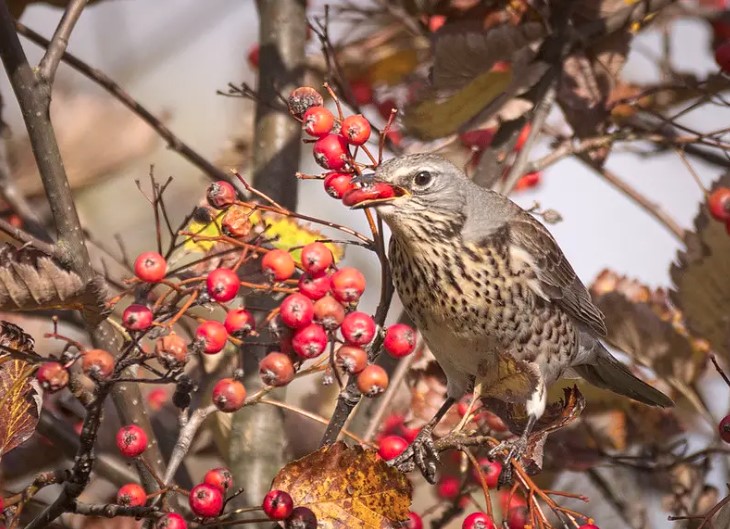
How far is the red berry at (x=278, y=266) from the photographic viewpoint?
6.27 feet

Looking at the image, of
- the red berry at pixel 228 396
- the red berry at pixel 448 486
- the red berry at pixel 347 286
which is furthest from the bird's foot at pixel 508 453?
the red berry at pixel 448 486

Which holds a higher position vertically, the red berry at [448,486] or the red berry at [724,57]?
the red berry at [724,57]

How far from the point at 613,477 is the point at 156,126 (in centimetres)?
176

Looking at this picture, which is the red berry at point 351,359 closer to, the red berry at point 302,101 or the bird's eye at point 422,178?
the red berry at point 302,101

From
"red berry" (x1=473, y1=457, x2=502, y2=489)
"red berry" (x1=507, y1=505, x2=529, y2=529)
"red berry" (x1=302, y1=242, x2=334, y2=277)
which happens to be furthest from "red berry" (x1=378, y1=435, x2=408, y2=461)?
"red berry" (x1=302, y1=242, x2=334, y2=277)

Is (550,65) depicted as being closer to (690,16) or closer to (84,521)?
(690,16)

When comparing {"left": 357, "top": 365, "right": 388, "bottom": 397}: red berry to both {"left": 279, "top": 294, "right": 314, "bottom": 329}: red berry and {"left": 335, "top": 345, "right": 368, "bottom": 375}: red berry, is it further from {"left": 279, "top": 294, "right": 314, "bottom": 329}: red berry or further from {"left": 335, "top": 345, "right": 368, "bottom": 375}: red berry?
{"left": 279, "top": 294, "right": 314, "bottom": 329}: red berry

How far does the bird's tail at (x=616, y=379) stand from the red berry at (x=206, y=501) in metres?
1.60

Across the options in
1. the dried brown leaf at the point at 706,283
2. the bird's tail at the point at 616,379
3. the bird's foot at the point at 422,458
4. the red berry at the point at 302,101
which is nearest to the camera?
the red berry at the point at 302,101

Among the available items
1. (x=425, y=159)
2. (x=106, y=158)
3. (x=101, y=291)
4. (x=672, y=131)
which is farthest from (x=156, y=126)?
(x=672, y=131)

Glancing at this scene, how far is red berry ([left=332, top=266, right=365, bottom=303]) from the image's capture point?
6.18 feet

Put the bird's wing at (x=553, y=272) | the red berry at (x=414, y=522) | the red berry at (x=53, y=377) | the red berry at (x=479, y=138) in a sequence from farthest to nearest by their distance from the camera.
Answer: the red berry at (x=479, y=138), the bird's wing at (x=553, y=272), the red berry at (x=414, y=522), the red berry at (x=53, y=377)

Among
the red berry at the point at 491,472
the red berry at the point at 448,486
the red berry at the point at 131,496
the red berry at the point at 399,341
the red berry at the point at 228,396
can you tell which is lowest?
the red berry at the point at 131,496

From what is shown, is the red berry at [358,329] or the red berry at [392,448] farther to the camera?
the red berry at [392,448]
